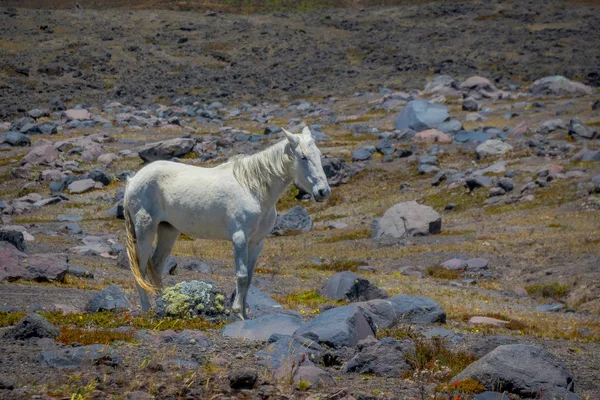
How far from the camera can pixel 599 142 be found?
4609 centimetres

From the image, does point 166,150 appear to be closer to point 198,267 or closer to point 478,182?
point 478,182

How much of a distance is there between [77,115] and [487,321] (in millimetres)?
61861

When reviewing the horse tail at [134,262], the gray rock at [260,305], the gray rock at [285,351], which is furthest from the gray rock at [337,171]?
the gray rock at [285,351]

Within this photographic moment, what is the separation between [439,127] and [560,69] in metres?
40.4

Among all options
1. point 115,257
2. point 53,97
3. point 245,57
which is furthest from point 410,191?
point 245,57

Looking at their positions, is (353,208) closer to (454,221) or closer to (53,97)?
(454,221)

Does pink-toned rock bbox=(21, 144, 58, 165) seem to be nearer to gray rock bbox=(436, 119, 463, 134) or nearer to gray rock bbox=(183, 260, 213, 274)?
gray rock bbox=(436, 119, 463, 134)

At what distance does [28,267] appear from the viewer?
18156mm

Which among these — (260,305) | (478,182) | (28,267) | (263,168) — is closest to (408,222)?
(478,182)

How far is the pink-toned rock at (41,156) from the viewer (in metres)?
52.3

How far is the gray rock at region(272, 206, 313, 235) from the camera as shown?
122ft

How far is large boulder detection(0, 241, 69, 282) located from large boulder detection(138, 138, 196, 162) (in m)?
32.6

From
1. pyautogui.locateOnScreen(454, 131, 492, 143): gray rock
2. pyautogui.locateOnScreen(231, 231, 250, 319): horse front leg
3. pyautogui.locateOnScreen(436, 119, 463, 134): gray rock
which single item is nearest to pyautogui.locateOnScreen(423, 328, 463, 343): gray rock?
pyautogui.locateOnScreen(231, 231, 250, 319): horse front leg

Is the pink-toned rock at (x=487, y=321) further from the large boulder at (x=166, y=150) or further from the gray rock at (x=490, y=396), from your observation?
the large boulder at (x=166, y=150)
